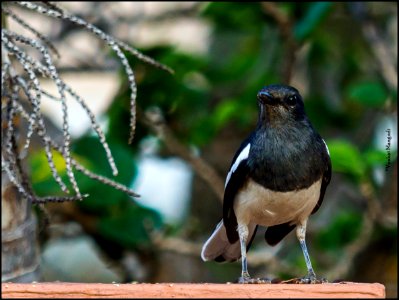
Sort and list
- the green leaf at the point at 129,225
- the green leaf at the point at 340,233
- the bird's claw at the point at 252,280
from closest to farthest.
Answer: the bird's claw at the point at 252,280, the green leaf at the point at 129,225, the green leaf at the point at 340,233

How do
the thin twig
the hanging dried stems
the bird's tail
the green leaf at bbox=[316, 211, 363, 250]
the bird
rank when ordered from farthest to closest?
the thin twig < the green leaf at bbox=[316, 211, 363, 250] < the bird's tail < the bird < the hanging dried stems

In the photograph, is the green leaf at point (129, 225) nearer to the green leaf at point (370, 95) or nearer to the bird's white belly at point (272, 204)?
the green leaf at point (370, 95)

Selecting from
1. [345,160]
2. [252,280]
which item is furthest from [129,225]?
[252,280]

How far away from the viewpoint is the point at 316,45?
23.0 ft

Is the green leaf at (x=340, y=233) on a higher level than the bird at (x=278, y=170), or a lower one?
lower

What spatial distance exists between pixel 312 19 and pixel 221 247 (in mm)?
1787

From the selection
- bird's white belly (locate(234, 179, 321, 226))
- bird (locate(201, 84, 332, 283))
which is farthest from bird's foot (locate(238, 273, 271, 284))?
bird's white belly (locate(234, 179, 321, 226))

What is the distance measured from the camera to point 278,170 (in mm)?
4098

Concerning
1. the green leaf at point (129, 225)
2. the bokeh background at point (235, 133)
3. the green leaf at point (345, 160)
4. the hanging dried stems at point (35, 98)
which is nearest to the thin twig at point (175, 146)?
the bokeh background at point (235, 133)

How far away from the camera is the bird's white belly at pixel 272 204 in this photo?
4125 millimetres

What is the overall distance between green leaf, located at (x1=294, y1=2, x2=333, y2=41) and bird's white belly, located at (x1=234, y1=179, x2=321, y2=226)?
1.76 m

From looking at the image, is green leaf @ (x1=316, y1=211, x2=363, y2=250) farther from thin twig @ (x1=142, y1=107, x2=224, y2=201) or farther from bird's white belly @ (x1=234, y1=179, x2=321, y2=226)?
bird's white belly @ (x1=234, y1=179, x2=321, y2=226)

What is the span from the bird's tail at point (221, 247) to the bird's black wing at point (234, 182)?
0.05 metres

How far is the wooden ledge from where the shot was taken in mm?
2896
